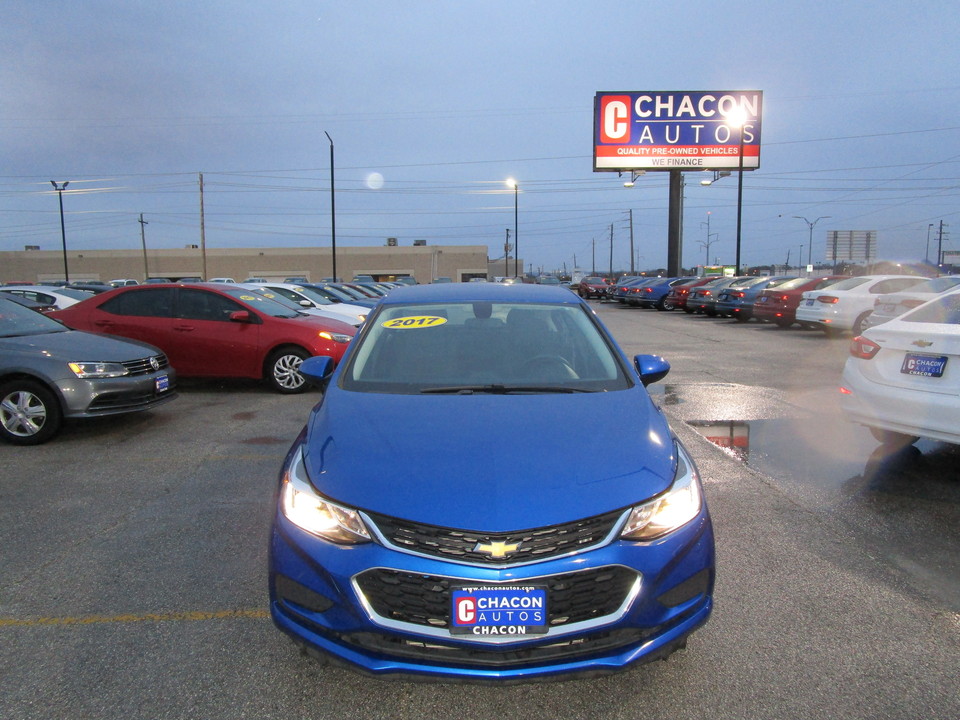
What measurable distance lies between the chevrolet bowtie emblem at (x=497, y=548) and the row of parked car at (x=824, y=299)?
1251 centimetres

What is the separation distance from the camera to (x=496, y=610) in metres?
2.34

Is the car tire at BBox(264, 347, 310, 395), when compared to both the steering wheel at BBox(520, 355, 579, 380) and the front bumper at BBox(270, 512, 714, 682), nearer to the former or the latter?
the steering wheel at BBox(520, 355, 579, 380)

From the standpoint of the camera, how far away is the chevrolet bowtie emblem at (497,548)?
239 centimetres

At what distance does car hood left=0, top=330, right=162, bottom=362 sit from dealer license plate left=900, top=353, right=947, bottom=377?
6.89 metres

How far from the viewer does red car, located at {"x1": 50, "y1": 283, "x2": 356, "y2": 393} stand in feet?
30.7

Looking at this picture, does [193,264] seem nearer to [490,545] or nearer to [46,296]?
[46,296]

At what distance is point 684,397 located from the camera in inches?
355

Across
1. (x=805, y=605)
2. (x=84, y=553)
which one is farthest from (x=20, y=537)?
(x=805, y=605)

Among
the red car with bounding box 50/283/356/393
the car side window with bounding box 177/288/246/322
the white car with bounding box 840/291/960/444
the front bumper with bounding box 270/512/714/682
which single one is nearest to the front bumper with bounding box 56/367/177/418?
the red car with bounding box 50/283/356/393

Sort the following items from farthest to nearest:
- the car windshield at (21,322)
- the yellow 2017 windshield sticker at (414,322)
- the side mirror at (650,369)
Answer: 1. the car windshield at (21,322)
2. the yellow 2017 windshield sticker at (414,322)
3. the side mirror at (650,369)

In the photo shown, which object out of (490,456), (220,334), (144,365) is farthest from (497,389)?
(220,334)

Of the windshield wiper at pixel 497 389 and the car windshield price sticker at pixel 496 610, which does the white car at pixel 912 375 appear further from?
the car windshield price sticker at pixel 496 610

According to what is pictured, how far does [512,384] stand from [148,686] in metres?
2.05

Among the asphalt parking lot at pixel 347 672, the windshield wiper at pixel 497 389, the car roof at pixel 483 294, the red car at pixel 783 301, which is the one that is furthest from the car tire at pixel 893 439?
the red car at pixel 783 301
